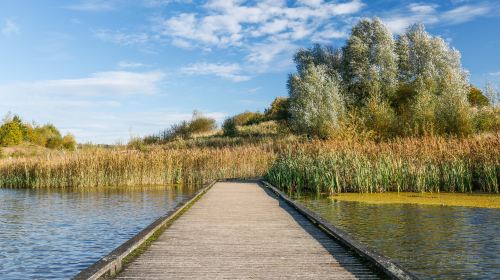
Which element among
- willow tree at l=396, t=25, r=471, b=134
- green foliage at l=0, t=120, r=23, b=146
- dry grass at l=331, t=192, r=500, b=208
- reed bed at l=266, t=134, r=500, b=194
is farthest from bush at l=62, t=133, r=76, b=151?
dry grass at l=331, t=192, r=500, b=208

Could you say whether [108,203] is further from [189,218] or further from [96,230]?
[189,218]

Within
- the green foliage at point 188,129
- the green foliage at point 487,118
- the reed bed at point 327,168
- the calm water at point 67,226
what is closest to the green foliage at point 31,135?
the green foliage at point 188,129

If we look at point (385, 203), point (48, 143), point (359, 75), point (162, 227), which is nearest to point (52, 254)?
point (162, 227)

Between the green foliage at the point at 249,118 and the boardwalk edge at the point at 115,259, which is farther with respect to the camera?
the green foliage at the point at 249,118

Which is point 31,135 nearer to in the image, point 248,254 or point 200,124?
point 200,124

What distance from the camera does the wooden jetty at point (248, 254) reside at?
195 inches

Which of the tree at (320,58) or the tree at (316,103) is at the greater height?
the tree at (320,58)

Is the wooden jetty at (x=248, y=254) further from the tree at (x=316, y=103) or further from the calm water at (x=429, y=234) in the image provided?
the tree at (x=316, y=103)

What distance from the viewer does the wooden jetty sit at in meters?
4.96

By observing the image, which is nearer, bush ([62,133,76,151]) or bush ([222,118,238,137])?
bush ([222,118,238,137])

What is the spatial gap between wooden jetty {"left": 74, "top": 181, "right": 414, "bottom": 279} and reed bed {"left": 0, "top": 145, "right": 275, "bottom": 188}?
38.0ft

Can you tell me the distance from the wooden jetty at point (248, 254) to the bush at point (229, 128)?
38065 millimetres

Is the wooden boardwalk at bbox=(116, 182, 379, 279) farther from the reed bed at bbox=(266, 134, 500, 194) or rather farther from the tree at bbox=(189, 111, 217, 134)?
the tree at bbox=(189, 111, 217, 134)

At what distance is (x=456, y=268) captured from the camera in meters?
6.11
